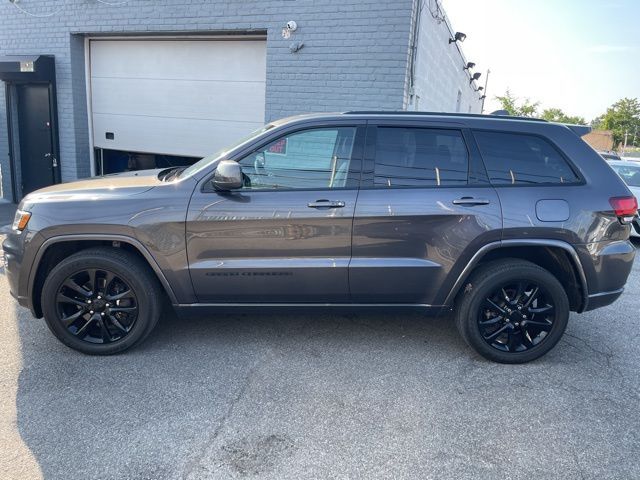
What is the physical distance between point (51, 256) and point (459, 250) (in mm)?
3083

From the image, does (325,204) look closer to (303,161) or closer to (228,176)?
(303,161)

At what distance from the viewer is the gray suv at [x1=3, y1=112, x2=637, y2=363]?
355cm

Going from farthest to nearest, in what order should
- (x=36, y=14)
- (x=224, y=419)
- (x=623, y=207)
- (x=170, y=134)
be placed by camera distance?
(x=36, y=14) → (x=170, y=134) → (x=623, y=207) → (x=224, y=419)

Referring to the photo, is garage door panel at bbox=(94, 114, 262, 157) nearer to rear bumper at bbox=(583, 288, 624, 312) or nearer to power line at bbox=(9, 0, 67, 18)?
power line at bbox=(9, 0, 67, 18)

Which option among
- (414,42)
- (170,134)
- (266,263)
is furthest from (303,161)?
(170,134)

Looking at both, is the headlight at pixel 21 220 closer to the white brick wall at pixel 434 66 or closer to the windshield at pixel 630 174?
the white brick wall at pixel 434 66

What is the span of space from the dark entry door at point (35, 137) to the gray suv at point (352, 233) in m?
6.56

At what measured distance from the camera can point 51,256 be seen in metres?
3.69

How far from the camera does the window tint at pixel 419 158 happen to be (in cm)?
365

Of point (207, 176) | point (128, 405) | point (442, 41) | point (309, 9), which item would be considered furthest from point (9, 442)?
point (442, 41)

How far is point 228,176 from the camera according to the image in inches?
133

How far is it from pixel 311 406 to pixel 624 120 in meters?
59.2

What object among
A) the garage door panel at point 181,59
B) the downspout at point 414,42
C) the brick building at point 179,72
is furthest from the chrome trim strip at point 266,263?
the garage door panel at point 181,59

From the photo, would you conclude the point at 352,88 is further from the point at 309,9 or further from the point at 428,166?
the point at 428,166
